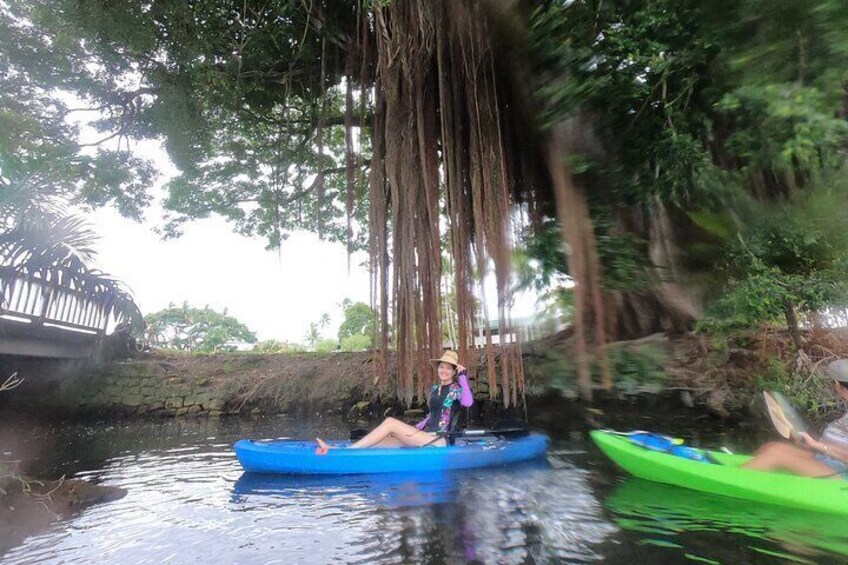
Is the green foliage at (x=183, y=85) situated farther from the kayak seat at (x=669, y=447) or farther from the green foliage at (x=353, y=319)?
the green foliage at (x=353, y=319)

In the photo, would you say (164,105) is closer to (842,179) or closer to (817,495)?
(842,179)

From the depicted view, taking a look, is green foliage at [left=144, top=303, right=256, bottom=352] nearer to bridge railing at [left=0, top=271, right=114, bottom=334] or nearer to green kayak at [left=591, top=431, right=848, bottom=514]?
bridge railing at [left=0, top=271, right=114, bottom=334]

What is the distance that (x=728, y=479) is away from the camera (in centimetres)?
340

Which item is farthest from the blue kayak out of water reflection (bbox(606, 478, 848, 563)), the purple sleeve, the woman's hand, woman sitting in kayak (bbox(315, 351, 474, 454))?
the woman's hand

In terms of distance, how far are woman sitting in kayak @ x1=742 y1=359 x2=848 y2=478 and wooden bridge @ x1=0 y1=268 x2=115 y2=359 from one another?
24.7 ft

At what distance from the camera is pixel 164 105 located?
5.89m

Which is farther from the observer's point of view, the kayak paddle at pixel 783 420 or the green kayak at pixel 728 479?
the kayak paddle at pixel 783 420

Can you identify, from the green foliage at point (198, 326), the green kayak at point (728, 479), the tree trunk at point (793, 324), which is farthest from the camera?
the green foliage at point (198, 326)

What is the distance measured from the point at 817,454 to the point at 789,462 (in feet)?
0.67

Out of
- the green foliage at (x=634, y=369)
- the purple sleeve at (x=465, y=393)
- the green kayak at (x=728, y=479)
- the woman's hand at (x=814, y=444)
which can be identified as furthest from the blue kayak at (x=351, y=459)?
the woman's hand at (x=814, y=444)

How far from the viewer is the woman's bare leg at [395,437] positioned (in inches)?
174

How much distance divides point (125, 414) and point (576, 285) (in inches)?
345

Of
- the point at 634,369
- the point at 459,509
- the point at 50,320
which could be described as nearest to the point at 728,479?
the point at 634,369

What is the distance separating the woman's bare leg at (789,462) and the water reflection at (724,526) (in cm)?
28
